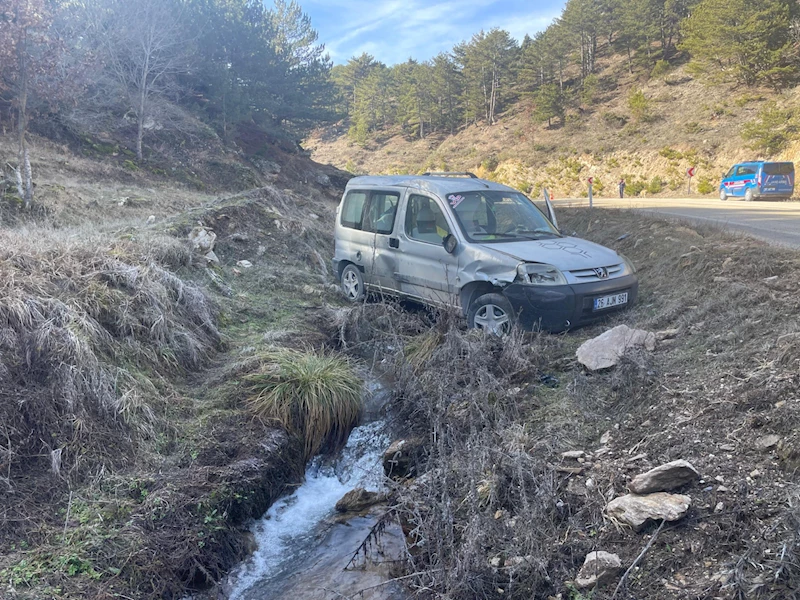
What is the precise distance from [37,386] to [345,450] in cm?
250

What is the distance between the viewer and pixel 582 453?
3986 millimetres

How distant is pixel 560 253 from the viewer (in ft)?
20.4

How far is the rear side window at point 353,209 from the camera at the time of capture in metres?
8.20

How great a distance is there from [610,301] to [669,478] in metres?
3.12

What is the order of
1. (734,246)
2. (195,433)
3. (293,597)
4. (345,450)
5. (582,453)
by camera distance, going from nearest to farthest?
(293,597) < (582,453) < (195,433) < (345,450) < (734,246)

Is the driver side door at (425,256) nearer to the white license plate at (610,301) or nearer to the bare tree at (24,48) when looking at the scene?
the white license plate at (610,301)

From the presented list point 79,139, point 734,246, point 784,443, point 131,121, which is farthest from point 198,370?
point 131,121

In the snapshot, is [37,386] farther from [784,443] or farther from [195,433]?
[784,443]

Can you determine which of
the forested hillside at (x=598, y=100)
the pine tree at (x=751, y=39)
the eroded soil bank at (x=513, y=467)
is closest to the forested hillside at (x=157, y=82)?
the forested hillside at (x=598, y=100)

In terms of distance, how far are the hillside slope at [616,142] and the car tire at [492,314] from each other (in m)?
27.1

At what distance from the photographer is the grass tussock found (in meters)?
5.19

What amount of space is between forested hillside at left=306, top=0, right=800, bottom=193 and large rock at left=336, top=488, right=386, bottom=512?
1125 inches

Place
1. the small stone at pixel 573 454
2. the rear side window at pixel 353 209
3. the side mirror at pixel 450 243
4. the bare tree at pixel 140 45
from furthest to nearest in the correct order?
the bare tree at pixel 140 45
the rear side window at pixel 353 209
the side mirror at pixel 450 243
the small stone at pixel 573 454

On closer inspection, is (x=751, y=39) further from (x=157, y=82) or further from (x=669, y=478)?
(x=669, y=478)
